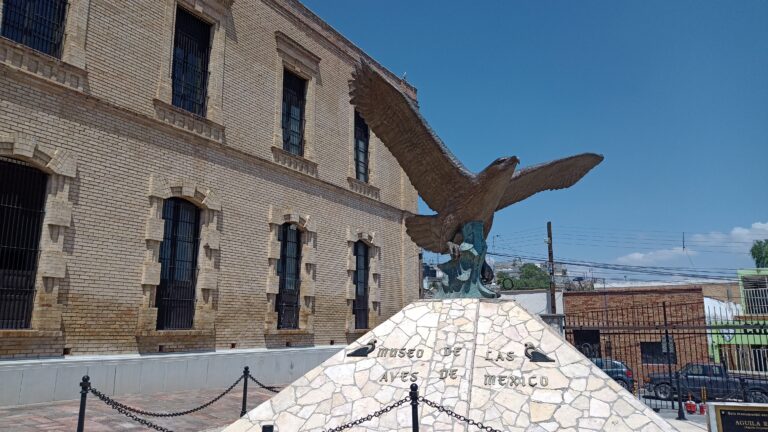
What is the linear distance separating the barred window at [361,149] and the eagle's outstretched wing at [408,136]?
33.0 ft

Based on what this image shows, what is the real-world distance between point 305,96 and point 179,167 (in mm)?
5691

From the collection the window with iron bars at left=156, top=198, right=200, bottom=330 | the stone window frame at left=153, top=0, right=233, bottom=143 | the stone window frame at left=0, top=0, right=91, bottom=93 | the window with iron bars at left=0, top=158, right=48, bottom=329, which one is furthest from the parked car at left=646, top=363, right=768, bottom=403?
the stone window frame at left=0, top=0, right=91, bottom=93

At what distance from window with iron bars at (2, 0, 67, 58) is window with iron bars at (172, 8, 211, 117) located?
2.77 metres

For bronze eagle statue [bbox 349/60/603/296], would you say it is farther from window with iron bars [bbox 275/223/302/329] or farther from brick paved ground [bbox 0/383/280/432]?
window with iron bars [bbox 275/223/302/329]

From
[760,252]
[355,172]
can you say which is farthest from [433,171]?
[760,252]

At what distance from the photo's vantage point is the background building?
1012 cm

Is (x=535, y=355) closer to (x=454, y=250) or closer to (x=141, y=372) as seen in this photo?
(x=454, y=250)

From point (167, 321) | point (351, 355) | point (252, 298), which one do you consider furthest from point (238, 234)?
point (351, 355)

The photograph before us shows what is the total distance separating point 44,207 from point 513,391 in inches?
347

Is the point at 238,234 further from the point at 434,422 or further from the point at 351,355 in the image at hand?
the point at 434,422

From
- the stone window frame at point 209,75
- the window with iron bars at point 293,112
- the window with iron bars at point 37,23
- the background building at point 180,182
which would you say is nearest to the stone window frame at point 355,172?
the background building at point 180,182

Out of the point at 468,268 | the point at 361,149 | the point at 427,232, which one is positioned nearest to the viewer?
the point at 468,268

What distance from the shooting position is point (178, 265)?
12.8 meters

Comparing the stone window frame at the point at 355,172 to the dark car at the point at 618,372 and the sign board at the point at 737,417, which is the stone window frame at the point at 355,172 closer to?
the dark car at the point at 618,372
